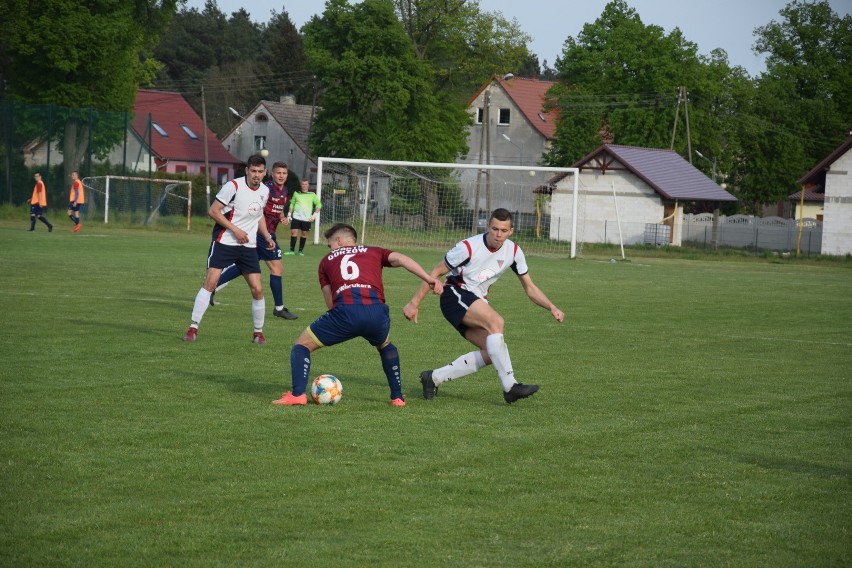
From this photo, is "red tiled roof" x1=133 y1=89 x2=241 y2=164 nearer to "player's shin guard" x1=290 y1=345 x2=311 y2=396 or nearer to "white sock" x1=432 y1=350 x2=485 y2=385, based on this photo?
"white sock" x1=432 y1=350 x2=485 y2=385

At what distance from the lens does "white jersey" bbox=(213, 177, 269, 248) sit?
12.5 metres

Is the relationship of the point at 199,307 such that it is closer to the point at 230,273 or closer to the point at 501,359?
the point at 230,273

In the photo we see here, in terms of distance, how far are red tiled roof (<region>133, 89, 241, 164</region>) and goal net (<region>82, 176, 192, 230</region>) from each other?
2985 centimetres

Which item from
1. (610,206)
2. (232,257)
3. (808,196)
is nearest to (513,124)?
(808,196)

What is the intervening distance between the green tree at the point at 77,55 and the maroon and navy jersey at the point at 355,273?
118 feet

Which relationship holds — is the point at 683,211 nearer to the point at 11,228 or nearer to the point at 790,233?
the point at 790,233

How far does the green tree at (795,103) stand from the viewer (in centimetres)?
6812

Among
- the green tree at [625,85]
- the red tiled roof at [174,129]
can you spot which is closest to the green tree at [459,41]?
the green tree at [625,85]

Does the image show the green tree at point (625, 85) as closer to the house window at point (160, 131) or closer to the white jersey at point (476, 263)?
the house window at point (160, 131)

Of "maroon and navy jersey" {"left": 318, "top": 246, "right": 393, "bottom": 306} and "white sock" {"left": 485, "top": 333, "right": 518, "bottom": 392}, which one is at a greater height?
"maroon and navy jersey" {"left": 318, "top": 246, "right": 393, "bottom": 306}

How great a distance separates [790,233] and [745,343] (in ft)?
142

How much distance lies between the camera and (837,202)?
49.9 metres

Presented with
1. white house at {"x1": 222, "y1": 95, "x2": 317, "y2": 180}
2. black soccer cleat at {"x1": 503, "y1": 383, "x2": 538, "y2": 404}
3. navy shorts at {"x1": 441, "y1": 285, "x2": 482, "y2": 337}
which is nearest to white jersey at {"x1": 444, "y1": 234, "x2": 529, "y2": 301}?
navy shorts at {"x1": 441, "y1": 285, "x2": 482, "y2": 337}

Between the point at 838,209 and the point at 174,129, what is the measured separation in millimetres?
47580
